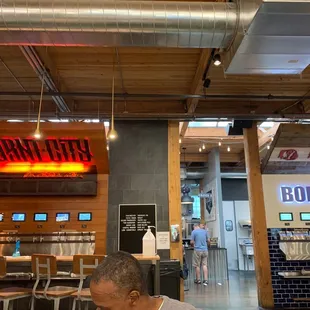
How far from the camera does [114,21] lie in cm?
321

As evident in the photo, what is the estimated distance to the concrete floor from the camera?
616 cm

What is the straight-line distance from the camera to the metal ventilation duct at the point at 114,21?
3154mm

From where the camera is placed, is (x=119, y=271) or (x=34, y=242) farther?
(x=34, y=242)

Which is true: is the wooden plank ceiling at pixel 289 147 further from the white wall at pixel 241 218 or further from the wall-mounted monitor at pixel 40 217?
the white wall at pixel 241 218

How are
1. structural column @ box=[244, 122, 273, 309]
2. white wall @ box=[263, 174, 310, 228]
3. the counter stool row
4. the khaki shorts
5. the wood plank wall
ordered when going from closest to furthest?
the counter stool row
structural column @ box=[244, 122, 273, 309]
the wood plank wall
white wall @ box=[263, 174, 310, 228]
the khaki shorts

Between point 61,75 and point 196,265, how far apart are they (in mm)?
6251

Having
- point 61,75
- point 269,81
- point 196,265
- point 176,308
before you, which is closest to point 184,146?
point 196,265

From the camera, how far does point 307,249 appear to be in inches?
262

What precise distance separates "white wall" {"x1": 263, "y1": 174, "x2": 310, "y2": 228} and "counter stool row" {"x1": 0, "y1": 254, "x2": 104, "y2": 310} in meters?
4.18

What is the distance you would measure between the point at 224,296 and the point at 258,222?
5.93ft

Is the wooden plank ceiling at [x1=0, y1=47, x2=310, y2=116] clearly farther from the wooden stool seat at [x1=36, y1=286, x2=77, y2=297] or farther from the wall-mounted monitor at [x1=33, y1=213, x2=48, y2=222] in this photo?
the wooden stool seat at [x1=36, y1=286, x2=77, y2=297]

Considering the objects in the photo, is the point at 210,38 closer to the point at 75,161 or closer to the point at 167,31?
the point at 167,31

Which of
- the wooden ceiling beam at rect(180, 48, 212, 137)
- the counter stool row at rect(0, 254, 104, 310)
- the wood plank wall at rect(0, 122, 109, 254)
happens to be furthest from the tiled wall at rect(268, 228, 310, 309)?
the counter stool row at rect(0, 254, 104, 310)

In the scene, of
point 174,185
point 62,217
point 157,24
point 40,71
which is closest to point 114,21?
point 157,24
